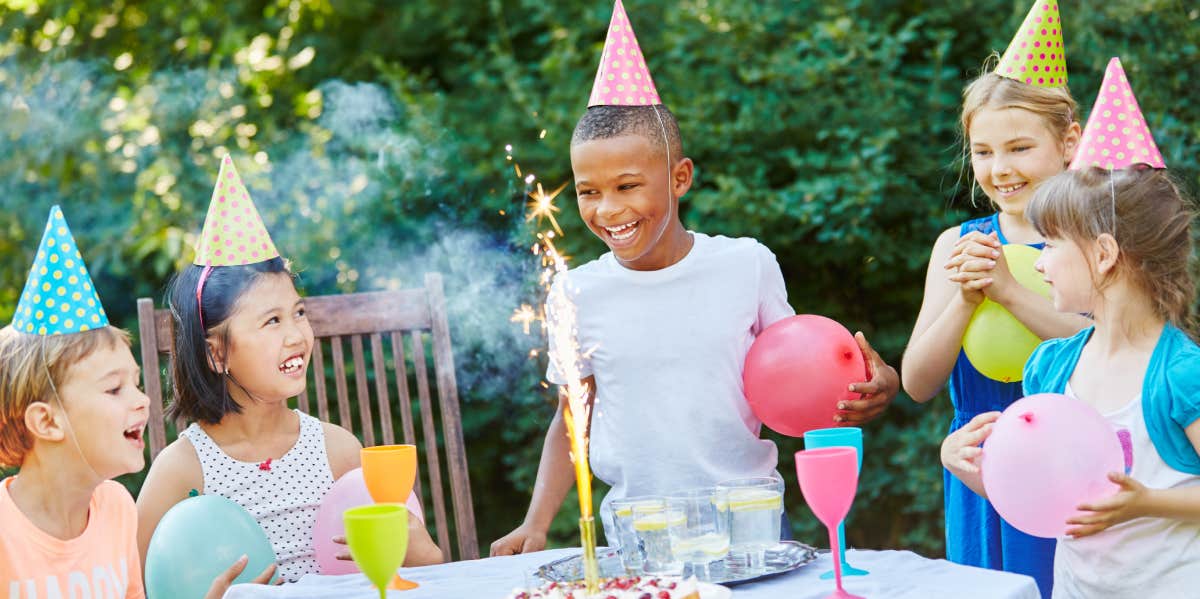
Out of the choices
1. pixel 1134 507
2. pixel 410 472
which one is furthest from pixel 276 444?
pixel 1134 507

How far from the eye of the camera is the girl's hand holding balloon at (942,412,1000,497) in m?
1.86

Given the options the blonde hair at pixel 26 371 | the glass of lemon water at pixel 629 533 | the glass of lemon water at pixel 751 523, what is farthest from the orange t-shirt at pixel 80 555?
the glass of lemon water at pixel 751 523

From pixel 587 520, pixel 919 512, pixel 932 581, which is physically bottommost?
pixel 919 512

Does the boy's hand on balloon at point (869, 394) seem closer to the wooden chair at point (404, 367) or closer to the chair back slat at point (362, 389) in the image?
the wooden chair at point (404, 367)

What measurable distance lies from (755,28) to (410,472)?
2.75m

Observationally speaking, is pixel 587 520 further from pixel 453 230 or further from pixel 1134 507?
pixel 453 230

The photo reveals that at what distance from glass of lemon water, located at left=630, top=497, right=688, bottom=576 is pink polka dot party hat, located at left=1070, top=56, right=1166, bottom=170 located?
3.11 feet

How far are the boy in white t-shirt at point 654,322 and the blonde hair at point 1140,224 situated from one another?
0.51m

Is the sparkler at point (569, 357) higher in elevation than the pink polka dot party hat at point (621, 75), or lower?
lower

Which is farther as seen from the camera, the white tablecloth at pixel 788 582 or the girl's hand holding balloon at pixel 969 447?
the girl's hand holding balloon at pixel 969 447

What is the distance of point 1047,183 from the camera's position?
2059mm

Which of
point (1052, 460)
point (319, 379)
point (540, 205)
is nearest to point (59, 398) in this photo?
point (319, 379)

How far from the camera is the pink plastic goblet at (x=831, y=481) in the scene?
5.25ft

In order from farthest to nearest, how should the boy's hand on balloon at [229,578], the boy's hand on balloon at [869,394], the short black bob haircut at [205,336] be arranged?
the short black bob haircut at [205,336]
the boy's hand on balloon at [869,394]
the boy's hand on balloon at [229,578]
